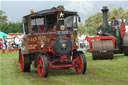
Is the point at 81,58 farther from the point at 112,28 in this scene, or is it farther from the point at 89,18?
the point at 89,18

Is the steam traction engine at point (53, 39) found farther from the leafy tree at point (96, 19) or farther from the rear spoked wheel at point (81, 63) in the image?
the leafy tree at point (96, 19)

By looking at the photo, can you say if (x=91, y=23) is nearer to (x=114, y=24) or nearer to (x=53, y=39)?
(x=114, y=24)

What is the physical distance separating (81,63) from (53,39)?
122 cm

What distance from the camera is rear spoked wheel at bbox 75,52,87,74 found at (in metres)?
8.64

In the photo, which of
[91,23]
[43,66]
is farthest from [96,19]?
[43,66]

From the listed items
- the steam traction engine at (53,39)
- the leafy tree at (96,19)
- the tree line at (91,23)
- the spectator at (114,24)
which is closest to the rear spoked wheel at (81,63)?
the steam traction engine at (53,39)

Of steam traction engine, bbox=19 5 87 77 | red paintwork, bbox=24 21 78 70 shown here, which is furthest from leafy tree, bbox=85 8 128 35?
red paintwork, bbox=24 21 78 70

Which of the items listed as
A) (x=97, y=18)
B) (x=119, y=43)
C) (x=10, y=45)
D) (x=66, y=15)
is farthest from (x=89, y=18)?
(x=66, y=15)

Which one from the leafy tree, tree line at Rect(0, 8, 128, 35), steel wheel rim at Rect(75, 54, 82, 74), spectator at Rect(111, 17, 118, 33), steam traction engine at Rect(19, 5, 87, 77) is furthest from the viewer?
the leafy tree

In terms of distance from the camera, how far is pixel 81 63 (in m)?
8.78

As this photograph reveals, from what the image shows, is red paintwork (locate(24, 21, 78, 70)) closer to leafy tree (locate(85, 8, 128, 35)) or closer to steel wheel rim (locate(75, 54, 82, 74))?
steel wheel rim (locate(75, 54, 82, 74))

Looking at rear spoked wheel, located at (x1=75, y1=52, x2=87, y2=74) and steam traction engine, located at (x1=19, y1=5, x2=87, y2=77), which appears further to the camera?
rear spoked wheel, located at (x1=75, y1=52, x2=87, y2=74)

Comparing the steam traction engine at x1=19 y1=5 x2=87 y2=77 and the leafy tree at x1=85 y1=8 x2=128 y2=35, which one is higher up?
the leafy tree at x1=85 y1=8 x2=128 y2=35

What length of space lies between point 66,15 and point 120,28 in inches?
251
